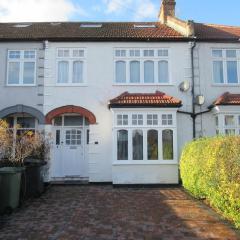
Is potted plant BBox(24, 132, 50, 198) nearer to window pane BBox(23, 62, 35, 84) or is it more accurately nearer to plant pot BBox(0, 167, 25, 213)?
plant pot BBox(0, 167, 25, 213)

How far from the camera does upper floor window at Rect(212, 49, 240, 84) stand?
16922 mm

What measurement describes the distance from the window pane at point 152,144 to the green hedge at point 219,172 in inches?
151

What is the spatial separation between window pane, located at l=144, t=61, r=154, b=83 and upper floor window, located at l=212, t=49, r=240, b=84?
2.94 m

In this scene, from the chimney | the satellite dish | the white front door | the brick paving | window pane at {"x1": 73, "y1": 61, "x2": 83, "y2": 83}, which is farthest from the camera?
the chimney

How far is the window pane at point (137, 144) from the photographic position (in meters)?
15.5

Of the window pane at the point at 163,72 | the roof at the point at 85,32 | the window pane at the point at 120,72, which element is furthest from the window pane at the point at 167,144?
the roof at the point at 85,32

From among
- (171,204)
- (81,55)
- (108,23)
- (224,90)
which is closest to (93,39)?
(81,55)

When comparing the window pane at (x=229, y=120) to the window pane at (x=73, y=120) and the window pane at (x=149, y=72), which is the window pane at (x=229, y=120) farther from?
the window pane at (x=73, y=120)

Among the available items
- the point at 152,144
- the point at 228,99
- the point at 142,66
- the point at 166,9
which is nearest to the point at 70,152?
the point at 152,144

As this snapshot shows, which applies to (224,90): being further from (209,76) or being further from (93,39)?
(93,39)

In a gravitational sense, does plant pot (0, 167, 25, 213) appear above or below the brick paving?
above

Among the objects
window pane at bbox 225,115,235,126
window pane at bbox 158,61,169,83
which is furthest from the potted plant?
window pane at bbox 225,115,235,126

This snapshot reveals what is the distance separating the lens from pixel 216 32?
1788 cm

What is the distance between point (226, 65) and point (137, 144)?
577cm
